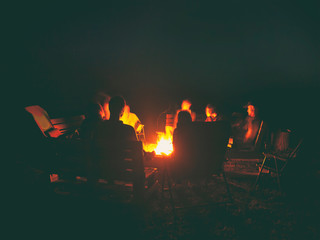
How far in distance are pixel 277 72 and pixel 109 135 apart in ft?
26.7

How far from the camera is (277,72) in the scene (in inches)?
330

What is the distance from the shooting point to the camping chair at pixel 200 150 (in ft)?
8.97

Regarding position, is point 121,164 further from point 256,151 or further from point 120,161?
point 256,151

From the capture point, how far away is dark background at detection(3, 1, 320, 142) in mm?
6812

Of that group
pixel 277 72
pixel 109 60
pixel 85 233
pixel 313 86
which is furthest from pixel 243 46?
pixel 85 233

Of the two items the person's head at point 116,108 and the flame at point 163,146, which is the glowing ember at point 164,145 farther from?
the person's head at point 116,108

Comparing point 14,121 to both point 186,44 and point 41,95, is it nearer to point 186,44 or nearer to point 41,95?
point 41,95

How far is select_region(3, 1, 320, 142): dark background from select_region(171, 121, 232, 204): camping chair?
14.6 ft

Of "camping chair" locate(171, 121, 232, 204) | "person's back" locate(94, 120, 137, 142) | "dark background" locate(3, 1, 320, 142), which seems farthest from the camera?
"dark background" locate(3, 1, 320, 142)

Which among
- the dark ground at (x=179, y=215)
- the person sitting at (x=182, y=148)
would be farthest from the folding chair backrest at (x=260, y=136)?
the person sitting at (x=182, y=148)

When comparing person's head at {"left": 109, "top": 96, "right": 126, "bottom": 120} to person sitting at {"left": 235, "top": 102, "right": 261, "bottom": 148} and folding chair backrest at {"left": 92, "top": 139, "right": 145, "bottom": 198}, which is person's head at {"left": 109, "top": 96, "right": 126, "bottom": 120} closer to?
folding chair backrest at {"left": 92, "top": 139, "right": 145, "bottom": 198}

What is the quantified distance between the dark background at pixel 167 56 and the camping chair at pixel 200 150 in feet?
14.6

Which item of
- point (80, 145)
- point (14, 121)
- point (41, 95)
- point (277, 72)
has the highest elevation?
point (277, 72)

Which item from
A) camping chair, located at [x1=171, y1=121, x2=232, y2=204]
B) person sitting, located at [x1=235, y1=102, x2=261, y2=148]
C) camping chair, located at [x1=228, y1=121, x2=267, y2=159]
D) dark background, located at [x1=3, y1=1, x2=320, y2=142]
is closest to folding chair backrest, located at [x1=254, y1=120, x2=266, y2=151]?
camping chair, located at [x1=228, y1=121, x2=267, y2=159]
